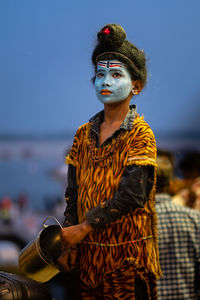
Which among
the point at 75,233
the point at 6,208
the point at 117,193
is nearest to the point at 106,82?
the point at 117,193

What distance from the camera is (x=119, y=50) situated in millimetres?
1496

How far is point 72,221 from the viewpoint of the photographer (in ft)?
5.19

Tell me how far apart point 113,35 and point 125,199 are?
489 mm

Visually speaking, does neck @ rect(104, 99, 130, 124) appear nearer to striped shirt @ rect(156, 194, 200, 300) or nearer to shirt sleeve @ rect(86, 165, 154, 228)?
shirt sleeve @ rect(86, 165, 154, 228)

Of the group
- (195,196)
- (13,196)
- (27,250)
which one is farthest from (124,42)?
(13,196)

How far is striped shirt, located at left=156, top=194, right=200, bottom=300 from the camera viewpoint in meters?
2.25

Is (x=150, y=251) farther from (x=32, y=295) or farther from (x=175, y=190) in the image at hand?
(x=175, y=190)

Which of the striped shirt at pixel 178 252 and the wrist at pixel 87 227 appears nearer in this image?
the wrist at pixel 87 227

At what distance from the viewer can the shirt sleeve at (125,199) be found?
140cm

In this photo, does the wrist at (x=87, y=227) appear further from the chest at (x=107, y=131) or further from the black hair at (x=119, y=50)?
the black hair at (x=119, y=50)

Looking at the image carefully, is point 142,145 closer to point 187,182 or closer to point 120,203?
point 120,203

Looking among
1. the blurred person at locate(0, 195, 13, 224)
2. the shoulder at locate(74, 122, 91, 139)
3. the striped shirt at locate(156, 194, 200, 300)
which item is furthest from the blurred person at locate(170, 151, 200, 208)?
the blurred person at locate(0, 195, 13, 224)

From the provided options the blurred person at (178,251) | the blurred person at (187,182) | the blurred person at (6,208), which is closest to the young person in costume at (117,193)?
the blurred person at (178,251)

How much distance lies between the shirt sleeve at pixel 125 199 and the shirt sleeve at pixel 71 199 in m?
0.15
